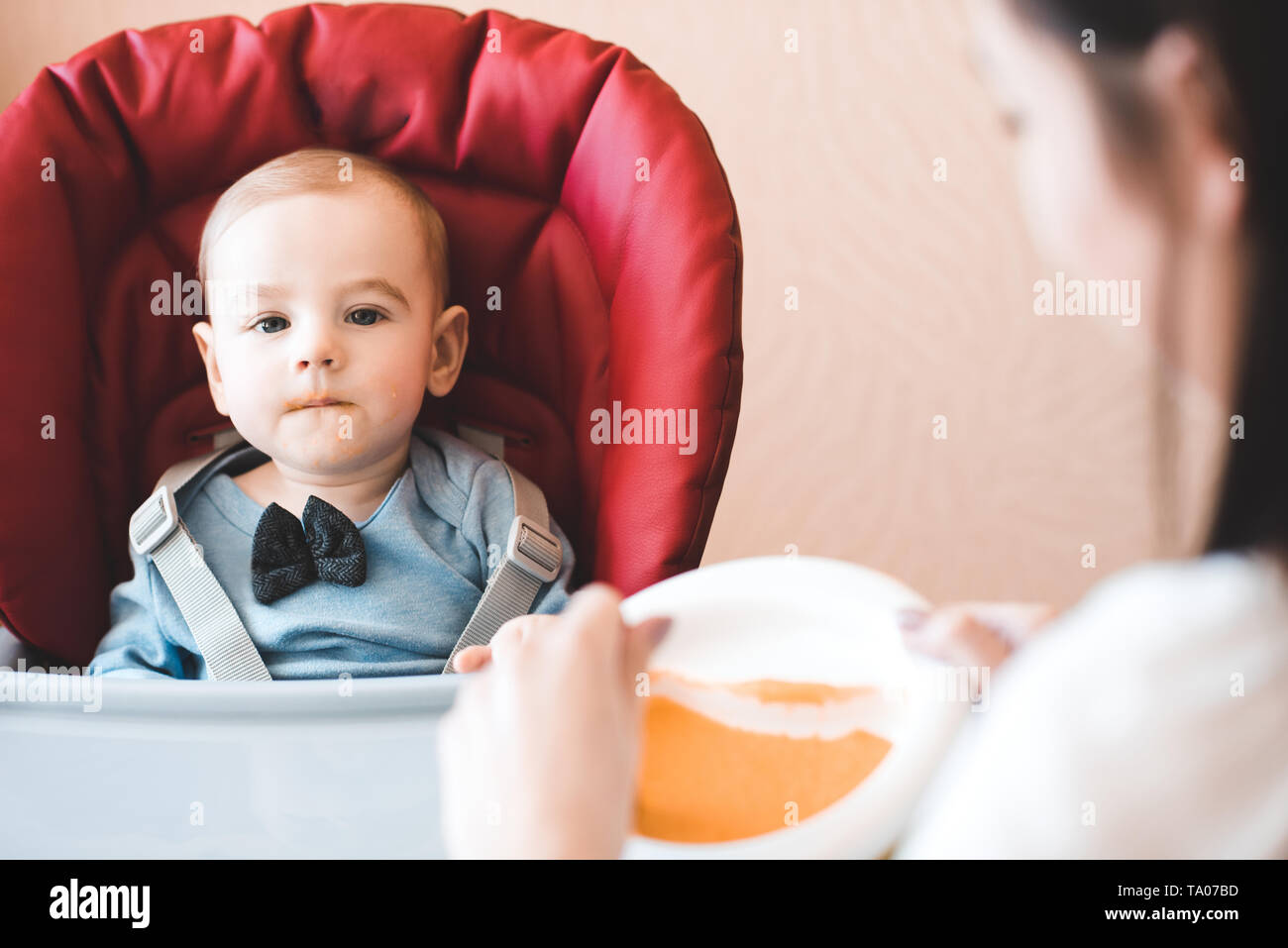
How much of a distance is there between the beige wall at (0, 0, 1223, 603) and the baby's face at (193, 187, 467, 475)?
0.59m

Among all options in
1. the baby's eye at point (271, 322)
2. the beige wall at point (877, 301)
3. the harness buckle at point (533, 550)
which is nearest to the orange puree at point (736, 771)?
the harness buckle at point (533, 550)

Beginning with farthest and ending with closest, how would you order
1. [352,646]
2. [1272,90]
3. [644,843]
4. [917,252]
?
1. [917,252]
2. [352,646]
3. [644,843]
4. [1272,90]

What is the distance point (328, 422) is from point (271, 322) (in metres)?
0.08

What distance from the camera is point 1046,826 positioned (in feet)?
0.80

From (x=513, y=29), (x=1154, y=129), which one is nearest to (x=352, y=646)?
(x=513, y=29)

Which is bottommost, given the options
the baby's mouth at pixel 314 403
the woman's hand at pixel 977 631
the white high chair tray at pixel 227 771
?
the white high chair tray at pixel 227 771

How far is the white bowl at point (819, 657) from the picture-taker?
0.36 m

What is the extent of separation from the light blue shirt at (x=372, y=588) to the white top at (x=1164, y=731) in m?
0.46

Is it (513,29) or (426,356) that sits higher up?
(513,29)

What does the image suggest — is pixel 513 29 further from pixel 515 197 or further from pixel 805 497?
pixel 805 497

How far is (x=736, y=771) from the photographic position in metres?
0.40

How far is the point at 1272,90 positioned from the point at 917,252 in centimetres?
100

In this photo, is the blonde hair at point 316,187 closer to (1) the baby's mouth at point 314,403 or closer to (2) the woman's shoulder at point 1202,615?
(1) the baby's mouth at point 314,403

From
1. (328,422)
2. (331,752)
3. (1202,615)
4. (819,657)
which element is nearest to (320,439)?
(328,422)
